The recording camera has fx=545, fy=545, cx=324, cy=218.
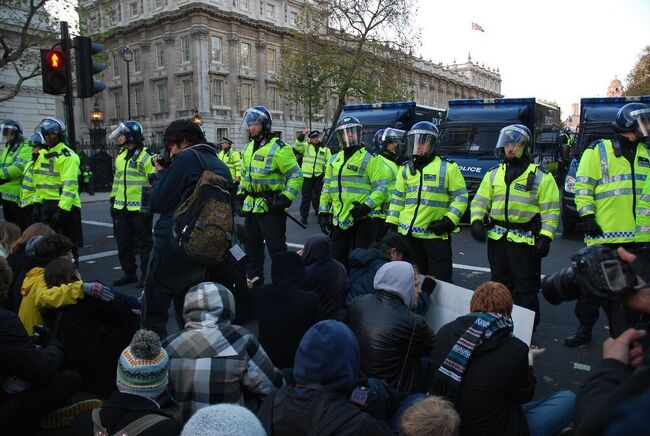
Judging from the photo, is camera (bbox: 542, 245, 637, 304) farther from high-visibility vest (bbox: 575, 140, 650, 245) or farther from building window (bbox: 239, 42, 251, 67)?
building window (bbox: 239, 42, 251, 67)

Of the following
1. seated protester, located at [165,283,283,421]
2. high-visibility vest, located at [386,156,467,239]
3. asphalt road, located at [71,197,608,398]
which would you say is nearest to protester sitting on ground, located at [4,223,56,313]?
asphalt road, located at [71,197,608,398]

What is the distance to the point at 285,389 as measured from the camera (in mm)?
2381

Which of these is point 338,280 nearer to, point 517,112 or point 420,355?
point 420,355

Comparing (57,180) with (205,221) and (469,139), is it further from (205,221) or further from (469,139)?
(469,139)

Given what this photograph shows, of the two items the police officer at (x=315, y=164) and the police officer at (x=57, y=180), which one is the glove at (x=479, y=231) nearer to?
the police officer at (x=57, y=180)

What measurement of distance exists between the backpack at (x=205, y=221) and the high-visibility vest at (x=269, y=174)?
2.35 m

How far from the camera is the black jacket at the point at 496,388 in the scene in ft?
9.15

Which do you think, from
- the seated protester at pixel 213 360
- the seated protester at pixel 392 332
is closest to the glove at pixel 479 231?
the seated protester at pixel 392 332

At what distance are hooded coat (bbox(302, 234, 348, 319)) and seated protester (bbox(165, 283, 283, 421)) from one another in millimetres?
1357

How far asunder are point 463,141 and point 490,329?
10.6 metres

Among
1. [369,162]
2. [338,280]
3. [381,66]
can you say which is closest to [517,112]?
[369,162]

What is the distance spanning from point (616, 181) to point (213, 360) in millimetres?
3736

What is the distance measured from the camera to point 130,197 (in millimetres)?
7160

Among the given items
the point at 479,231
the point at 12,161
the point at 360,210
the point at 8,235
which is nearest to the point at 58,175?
the point at 12,161
